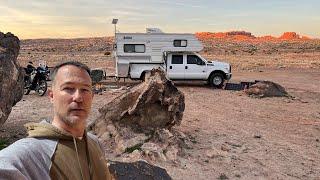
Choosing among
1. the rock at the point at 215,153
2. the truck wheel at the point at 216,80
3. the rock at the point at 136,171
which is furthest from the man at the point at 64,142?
the truck wheel at the point at 216,80

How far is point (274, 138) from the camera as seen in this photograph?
11.7 meters

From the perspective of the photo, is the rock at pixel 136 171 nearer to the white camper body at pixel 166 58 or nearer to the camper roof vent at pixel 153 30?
the white camper body at pixel 166 58

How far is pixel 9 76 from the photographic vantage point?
10.1m

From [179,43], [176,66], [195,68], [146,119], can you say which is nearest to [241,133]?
[146,119]

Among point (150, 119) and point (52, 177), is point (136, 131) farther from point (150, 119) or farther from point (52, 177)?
point (52, 177)

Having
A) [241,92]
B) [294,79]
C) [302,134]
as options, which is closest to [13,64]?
[302,134]

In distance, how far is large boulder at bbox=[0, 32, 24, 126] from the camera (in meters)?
9.83

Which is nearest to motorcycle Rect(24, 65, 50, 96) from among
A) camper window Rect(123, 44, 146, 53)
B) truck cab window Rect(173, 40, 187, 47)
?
camper window Rect(123, 44, 146, 53)

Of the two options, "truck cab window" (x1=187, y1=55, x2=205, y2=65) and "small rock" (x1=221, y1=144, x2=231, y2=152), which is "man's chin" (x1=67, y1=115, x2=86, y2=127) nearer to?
"small rock" (x1=221, y1=144, x2=231, y2=152)

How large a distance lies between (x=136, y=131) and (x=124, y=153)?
895mm

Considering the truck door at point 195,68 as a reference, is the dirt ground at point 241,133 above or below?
below

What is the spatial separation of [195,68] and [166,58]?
4.63 feet

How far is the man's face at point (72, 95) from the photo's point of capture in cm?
224

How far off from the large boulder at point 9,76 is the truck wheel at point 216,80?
1216 cm
